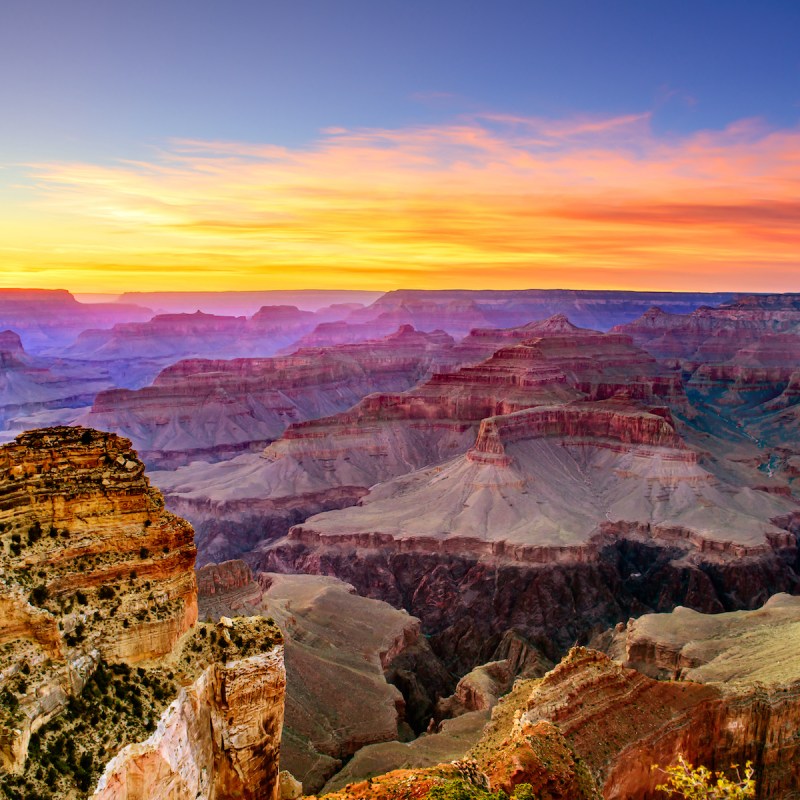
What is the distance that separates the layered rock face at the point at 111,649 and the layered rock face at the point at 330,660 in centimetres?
2650

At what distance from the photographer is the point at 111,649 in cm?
1886

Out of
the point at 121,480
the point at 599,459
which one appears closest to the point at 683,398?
the point at 599,459

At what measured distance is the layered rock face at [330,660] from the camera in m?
49.0

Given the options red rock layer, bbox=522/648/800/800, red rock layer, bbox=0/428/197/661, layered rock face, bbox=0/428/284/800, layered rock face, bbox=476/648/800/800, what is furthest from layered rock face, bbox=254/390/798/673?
red rock layer, bbox=0/428/197/661

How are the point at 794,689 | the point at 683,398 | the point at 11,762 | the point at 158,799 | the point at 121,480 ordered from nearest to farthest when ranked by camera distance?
1. the point at 11,762
2. the point at 158,799
3. the point at 121,480
4. the point at 794,689
5. the point at 683,398

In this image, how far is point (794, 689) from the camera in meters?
39.4

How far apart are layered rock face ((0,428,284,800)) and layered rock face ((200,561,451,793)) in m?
26.5

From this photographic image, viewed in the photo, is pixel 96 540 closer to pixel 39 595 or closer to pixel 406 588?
pixel 39 595

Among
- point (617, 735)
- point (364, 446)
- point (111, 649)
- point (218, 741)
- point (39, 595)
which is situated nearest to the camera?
point (39, 595)

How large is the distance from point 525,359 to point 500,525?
6067cm

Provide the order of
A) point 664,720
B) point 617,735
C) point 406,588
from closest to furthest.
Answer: point 617,735 < point 664,720 < point 406,588

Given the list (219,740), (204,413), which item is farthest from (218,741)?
(204,413)

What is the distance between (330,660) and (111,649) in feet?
144

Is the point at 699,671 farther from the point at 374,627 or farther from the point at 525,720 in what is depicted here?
the point at 374,627
